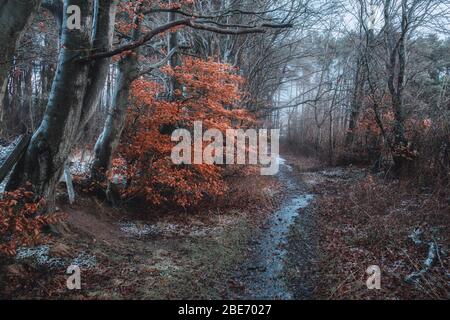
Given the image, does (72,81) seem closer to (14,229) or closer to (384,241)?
(14,229)

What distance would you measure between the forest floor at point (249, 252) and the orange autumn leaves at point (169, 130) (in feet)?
2.31

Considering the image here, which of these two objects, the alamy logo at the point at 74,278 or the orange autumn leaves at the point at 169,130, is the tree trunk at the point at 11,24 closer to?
the alamy logo at the point at 74,278

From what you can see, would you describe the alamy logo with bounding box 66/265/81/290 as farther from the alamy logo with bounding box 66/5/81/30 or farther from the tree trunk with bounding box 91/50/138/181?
the alamy logo with bounding box 66/5/81/30

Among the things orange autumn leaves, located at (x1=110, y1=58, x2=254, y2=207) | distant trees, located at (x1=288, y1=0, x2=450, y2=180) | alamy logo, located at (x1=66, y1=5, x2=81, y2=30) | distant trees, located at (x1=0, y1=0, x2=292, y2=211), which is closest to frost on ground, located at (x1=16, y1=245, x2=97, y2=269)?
distant trees, located at (x1=0, y1=0, x2=292, y2=211)

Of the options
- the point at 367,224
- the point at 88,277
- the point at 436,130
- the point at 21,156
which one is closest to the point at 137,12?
the point at 21,156

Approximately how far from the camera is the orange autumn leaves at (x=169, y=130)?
8609 millimetres

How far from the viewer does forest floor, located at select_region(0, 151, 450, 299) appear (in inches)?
192

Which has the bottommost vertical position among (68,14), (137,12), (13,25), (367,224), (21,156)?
(367,224)

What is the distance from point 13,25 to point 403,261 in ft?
23.3

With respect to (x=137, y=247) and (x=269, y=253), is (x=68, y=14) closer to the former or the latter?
(x=137, y=247)

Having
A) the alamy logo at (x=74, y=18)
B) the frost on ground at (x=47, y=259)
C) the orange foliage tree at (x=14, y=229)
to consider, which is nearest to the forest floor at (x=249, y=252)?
the frost on ground at (x=47, y=259)

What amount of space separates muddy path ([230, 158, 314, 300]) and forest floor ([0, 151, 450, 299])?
20 millimetres

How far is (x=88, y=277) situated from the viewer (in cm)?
503

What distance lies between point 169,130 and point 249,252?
434 centimetres
